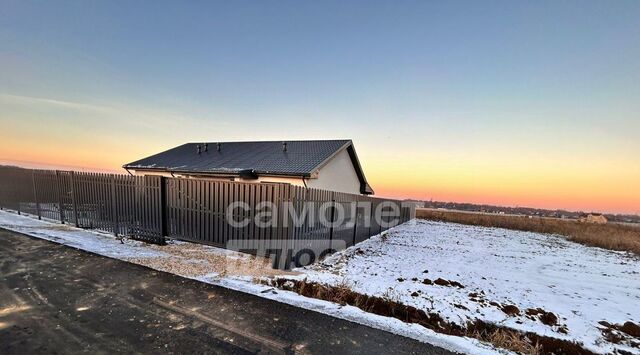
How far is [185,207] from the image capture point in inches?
302

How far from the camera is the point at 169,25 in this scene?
10625 millimetres

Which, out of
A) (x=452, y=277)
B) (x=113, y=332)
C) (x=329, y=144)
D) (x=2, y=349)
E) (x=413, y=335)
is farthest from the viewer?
(x=329, y=144)

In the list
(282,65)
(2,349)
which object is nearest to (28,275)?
(2,349)

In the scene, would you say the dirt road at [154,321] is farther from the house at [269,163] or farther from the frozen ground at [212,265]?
the house at [269,163]

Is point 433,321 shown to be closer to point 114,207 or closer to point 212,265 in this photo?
point 212,265

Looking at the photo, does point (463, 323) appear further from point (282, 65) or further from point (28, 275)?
point (282, 65)

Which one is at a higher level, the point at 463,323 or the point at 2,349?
the point at 2,349

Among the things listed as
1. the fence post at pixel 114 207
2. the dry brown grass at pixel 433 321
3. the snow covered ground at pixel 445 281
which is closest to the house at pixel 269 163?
the snow covered ground at pixel 445 281

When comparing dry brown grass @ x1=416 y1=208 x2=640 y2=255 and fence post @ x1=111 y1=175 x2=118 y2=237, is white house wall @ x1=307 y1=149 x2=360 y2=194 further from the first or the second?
dry brown grass @ x1=416 y1=208 x2=640 y2=255

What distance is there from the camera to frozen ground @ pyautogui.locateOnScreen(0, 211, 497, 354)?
3334 millimetres

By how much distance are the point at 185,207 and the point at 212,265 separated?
262cm

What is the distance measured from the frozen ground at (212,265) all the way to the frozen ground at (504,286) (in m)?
1.18

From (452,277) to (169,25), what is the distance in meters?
13.8

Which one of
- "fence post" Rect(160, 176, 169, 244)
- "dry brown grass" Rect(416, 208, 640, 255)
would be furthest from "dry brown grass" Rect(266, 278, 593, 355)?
"dry brown grass" Rect(416, 208, 640, 255)
